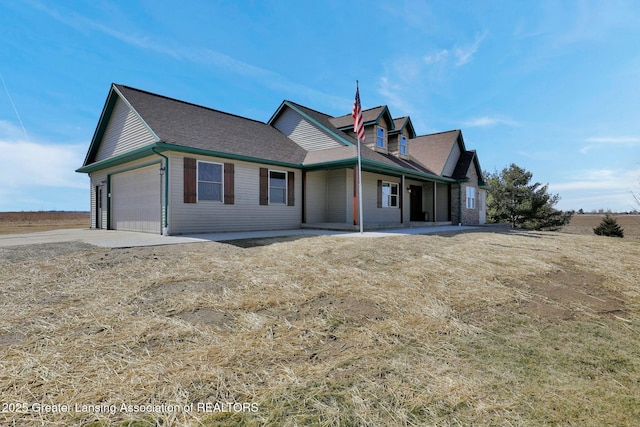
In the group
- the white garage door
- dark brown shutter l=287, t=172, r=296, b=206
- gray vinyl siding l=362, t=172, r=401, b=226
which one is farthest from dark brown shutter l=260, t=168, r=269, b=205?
gray vinyl siding l=362, t=172, r=401, b=226

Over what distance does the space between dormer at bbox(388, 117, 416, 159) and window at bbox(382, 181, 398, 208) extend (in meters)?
2.02

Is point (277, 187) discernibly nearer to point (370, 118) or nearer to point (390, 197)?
point (370, 118)

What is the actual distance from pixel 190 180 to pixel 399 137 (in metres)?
11.7

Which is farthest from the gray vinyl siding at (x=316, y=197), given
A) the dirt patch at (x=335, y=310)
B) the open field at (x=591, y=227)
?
the open field at (x=591, y=227)

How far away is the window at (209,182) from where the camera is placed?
1073 cm

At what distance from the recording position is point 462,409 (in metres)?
1.85

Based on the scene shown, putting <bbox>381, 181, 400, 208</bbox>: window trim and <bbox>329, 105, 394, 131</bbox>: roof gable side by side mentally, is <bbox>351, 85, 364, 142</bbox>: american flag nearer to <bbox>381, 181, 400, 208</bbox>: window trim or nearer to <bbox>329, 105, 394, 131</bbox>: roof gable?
<bbox>329, 105, 394, 131</bbox>: roof gable

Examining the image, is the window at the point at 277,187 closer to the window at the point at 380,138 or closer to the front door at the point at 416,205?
the window at the point at 380,138

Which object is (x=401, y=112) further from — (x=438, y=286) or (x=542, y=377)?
(x=542, y=377)

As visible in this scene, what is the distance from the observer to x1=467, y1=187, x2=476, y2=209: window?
20438mm

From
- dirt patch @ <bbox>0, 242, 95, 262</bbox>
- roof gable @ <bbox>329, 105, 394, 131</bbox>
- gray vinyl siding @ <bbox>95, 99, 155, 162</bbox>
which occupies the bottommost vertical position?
dirt patch @ <bbox>0, 242, 95, 262</bbox>

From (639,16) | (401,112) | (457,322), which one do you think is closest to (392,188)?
(401,112)

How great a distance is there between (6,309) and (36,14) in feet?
33.3

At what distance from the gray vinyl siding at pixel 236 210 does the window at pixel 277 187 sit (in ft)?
0.84
